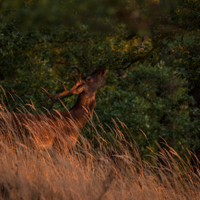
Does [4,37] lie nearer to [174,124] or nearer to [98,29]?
[98,29]

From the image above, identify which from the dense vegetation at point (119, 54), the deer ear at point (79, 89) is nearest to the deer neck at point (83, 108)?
the deer ear at point (79, 89)

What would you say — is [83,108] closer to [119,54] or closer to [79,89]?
[79,89]

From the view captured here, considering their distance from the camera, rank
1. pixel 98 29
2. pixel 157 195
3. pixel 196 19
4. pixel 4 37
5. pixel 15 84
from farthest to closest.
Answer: pixel 15 84
pixel 4 37
pixel 98 29
pixel 196 19
pixel 157 195

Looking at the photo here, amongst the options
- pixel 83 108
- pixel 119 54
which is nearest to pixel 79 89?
pixel 83 108

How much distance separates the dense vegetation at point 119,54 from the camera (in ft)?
18.4

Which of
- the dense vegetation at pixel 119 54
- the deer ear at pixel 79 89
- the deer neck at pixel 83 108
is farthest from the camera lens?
the deer neck at pixel 83 108

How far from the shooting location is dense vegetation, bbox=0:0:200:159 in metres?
5.62

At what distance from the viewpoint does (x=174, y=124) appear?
11703 millimetres

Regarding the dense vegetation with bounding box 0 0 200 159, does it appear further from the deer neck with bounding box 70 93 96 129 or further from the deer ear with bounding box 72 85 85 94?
the deer neck with bounding box 70 93 96 129

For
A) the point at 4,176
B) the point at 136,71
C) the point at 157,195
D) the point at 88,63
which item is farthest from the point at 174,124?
the point at 4,176

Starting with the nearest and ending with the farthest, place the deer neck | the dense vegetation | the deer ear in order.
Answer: the dense vegetation < the deer ear < the deer neck

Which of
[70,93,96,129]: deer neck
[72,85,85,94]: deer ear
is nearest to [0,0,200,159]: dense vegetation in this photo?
[72,85,85,94]: deer ear

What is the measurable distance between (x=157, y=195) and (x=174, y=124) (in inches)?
348

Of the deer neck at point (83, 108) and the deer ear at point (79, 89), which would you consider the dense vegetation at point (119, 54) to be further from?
the deer neck at point (83, 108)
